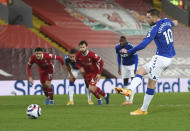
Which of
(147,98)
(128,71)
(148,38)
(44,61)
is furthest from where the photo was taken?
(128,71)

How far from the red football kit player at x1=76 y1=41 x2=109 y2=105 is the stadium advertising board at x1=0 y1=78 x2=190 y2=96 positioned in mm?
7408

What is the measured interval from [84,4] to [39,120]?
23871mm

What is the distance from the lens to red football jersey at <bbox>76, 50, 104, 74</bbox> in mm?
12602

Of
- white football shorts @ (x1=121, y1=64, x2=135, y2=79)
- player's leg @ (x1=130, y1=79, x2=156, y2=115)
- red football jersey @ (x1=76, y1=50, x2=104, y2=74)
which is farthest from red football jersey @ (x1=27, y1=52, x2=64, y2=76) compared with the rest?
player's leg @ (x1=130, y1=79, x2=156, y2=115)

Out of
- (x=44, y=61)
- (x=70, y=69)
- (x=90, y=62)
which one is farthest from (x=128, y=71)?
(x=44, y=61)

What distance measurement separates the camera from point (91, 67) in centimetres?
1288

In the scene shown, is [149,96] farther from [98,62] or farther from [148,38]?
[98,62]

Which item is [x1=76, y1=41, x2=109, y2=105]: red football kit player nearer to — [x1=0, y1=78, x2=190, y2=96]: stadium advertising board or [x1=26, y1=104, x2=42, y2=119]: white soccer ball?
[x1=26, y1=104, x2=42, y2=119]: white soccer ball

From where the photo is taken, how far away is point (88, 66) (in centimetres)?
1286

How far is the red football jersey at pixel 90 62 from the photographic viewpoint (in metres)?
12.6

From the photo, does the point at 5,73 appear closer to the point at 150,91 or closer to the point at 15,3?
the point at 15,3

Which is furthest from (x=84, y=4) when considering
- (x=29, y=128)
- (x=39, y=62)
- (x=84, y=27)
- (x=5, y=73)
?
(x=29, y=128)

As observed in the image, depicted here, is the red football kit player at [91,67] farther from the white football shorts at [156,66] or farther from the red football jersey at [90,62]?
the white football shorts at [156,66]

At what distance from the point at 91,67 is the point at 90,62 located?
20 centimetres
